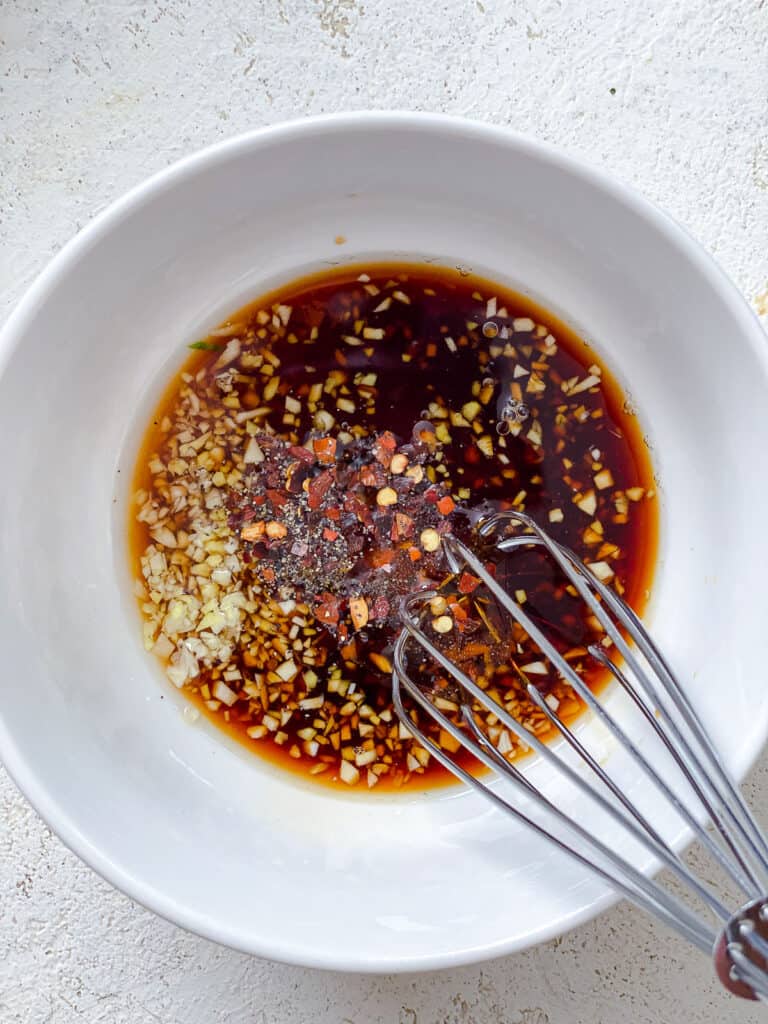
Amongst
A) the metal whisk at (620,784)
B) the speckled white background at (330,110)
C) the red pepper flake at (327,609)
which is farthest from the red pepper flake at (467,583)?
the speckled white background at (330,110)

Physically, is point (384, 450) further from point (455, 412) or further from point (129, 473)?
point (129, 473)

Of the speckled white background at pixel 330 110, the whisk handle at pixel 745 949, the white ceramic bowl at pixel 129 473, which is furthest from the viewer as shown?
the speckled white background at pixel 330 110

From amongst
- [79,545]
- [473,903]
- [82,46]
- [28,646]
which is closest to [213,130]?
[82,46]

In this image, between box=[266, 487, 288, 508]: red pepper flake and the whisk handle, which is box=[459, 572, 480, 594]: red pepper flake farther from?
the whisk handle

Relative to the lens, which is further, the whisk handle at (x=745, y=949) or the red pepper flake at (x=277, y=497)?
the red pepper flake at (x=277, y=497)

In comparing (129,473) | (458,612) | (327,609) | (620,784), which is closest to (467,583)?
(458,612)

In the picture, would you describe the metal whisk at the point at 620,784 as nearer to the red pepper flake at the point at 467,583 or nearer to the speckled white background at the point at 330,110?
the red pepper flake at the point at 467,583
